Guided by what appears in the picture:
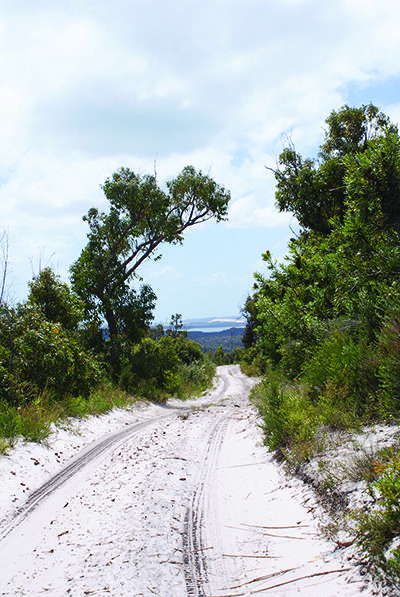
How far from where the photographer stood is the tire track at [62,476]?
4.11m

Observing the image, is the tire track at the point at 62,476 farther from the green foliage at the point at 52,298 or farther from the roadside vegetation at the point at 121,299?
the green foliage at the point at 52,298

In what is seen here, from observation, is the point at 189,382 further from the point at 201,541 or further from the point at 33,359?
the point at 201,541

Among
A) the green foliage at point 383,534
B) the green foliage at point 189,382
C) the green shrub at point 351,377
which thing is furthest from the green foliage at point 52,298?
the green foliage at point 383,534

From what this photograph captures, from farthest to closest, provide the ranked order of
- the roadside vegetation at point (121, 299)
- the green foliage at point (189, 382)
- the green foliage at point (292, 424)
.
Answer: the green foliage at point (189, 382)
the roadside vegetation at point (121, 299)
the green foliage at point (292, 424)

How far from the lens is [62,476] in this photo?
18.4 ft

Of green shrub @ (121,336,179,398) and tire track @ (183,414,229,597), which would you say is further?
green shrub @ (121,336,179,398)

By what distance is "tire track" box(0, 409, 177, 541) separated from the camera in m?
4.11

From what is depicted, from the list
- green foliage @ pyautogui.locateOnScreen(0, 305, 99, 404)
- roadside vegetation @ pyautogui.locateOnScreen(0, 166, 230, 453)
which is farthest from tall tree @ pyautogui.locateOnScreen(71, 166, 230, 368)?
green foliage @ pyautogui.locateOnScreen(0, 305, 99, 404)

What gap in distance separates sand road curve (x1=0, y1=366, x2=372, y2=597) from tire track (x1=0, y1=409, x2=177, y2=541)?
19 millimetres

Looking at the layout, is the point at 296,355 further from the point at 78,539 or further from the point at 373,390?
the point at 78,539

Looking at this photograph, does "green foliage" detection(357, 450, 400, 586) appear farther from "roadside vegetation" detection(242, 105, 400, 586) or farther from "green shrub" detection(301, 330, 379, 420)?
"green shrub" detection(301, 330, 379, 420)

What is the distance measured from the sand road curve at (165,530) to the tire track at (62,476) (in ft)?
0.06

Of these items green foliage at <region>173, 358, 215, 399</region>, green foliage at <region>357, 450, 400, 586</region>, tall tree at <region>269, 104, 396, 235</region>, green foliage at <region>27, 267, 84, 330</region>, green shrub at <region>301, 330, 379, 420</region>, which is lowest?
green foliage at <region>173, 358, 215, 399</region>

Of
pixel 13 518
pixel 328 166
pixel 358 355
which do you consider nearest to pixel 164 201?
pixel 328 166
